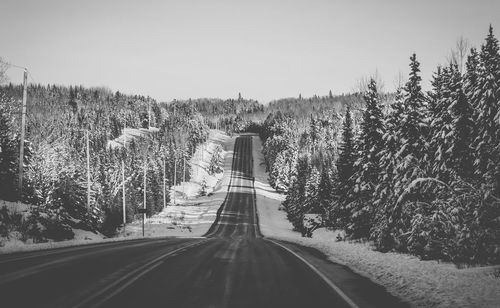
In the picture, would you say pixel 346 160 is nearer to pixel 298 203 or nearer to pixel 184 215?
pixel 298 203

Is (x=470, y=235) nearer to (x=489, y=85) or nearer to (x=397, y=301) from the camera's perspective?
(x=397, y=301)

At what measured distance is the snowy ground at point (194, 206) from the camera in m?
55.7

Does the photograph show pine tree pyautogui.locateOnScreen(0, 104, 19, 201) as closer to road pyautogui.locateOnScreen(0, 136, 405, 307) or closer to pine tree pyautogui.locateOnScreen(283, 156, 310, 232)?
road pyautogui.locateOnScreen(0, 136, 405, 307)

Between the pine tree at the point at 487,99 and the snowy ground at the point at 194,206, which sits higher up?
the pine tree at the point at 487,99

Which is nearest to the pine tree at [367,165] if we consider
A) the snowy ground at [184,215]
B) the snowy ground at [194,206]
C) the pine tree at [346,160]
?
the pine tree at [346,160]

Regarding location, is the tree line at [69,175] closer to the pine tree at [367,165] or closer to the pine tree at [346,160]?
the pine tree at [367,165]

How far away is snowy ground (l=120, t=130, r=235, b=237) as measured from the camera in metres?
55.7

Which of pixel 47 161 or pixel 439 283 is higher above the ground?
pixel 47 161

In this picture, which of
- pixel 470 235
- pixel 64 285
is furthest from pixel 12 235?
pixel 470 235

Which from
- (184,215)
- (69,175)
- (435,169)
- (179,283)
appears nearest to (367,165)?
(435,169)

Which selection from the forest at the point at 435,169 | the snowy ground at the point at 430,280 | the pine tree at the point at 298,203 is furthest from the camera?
the pine tree at the point at 298,203

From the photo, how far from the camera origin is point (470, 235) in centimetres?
1174

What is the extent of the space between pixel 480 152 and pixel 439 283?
13.5 metres

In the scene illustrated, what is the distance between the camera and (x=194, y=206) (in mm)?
85562
